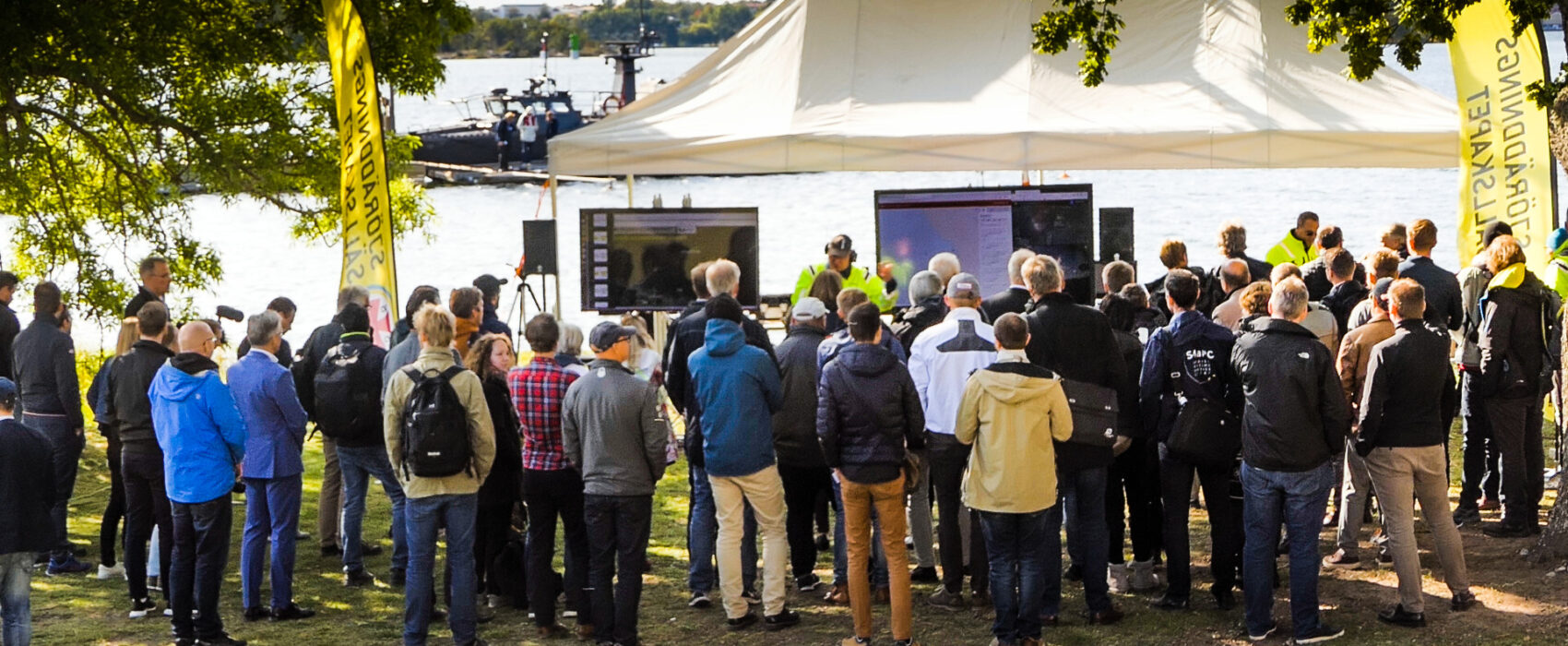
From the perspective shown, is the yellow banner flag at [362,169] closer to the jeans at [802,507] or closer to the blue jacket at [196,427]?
the blue jacket at [196,427]

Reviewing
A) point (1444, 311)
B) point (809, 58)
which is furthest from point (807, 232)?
point (1444, 311)

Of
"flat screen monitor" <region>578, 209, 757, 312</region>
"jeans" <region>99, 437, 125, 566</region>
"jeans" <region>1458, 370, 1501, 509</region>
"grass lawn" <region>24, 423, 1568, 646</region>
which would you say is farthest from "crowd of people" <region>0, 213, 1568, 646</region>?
"flat screen monitor" <region>578, 209, 757, 312</region>

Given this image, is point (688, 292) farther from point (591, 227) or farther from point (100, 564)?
point (100, 564)

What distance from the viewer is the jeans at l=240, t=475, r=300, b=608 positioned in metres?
7.51

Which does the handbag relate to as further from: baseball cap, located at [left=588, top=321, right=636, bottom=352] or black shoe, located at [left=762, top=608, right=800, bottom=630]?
baseball cap, located at [left=588, top=321, right=636, bottom=352]

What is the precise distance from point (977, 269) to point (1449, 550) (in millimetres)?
4878

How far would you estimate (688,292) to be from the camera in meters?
11.5

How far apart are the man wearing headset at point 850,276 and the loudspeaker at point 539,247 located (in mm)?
2485

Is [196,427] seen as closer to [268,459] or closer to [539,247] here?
[268,459]

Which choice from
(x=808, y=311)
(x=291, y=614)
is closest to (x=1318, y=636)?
(x=808, y=311)

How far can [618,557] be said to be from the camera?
273 inches

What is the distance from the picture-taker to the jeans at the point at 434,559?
6.79m

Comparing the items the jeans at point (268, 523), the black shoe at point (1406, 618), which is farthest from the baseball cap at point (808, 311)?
the black shoe at point (1406, 618)

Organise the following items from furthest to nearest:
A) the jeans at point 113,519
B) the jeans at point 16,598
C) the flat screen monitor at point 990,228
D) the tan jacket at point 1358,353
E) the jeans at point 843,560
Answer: the flat screen monitor at point 990,228 < the jeans at point 113,519 < the jeans at point 843,560 < the tan jacket at point 1358,353 < the jeans at point 16,598
